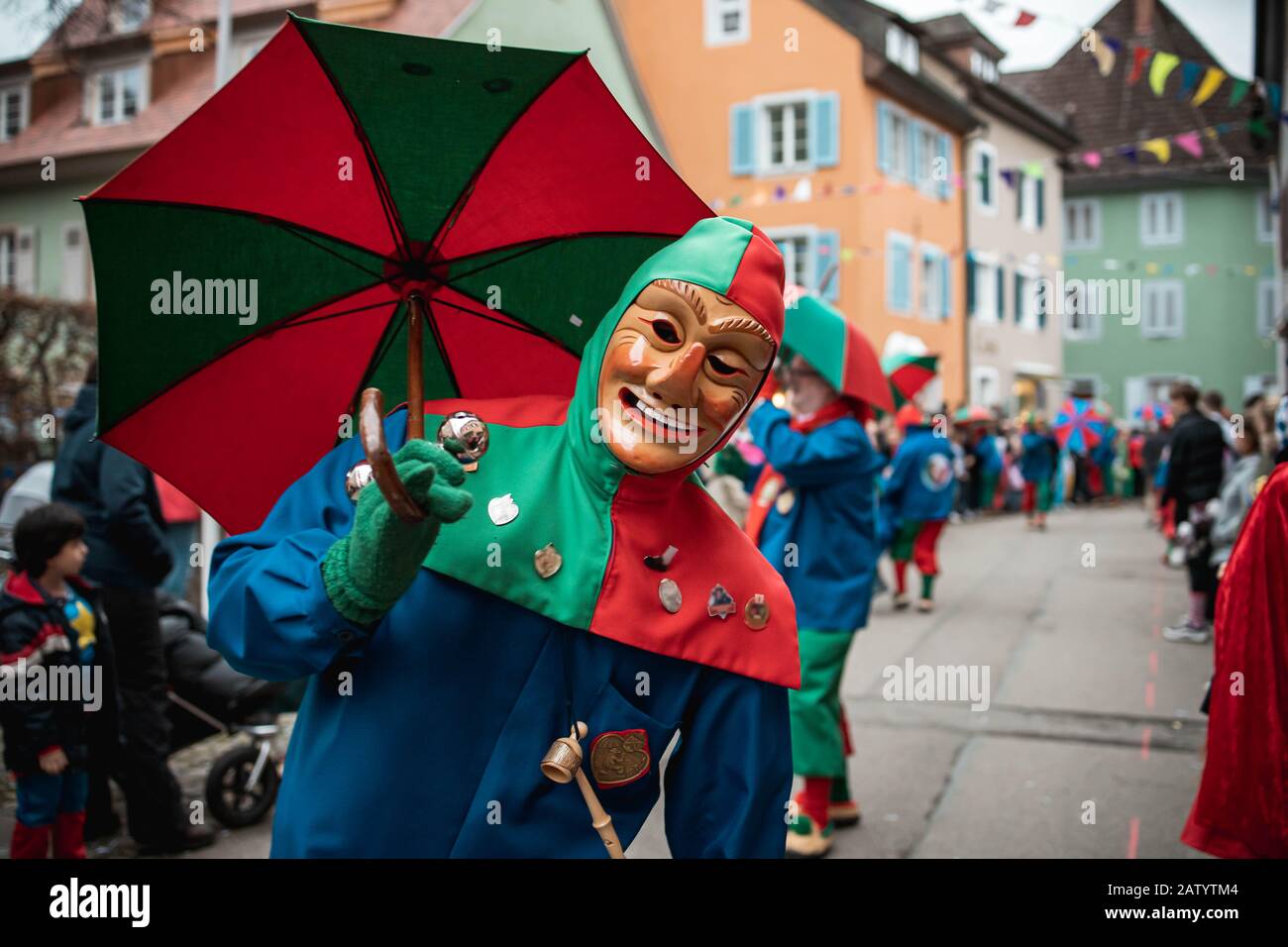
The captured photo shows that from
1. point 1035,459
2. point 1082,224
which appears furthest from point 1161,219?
point 1035,459

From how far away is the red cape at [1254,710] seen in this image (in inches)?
135

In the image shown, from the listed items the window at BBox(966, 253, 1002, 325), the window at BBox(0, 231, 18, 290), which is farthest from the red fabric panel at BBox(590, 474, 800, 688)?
the window at BBox(966, 253, 1002, 325)

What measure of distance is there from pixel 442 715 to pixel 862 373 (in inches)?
135

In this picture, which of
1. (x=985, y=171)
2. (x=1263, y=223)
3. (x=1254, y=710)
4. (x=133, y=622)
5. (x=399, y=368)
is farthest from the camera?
(x=1263, y=223)

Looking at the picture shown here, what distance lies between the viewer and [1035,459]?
1944 centimetres

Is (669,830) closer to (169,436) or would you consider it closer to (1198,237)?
(169,436)

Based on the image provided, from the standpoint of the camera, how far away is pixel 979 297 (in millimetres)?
28391

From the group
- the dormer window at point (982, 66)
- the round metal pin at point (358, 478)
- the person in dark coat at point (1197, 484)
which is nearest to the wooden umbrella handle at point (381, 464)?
the round metal pin at point (358, 478)

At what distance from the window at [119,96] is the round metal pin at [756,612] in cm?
1563

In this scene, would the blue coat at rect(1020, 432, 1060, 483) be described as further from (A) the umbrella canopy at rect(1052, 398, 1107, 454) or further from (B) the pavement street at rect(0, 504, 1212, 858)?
(B) the pavement street at rect(0, 504, 1212, 858)

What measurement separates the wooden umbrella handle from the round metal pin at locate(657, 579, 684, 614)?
1.87 feet

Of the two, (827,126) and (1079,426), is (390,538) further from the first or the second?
(1079,426)
